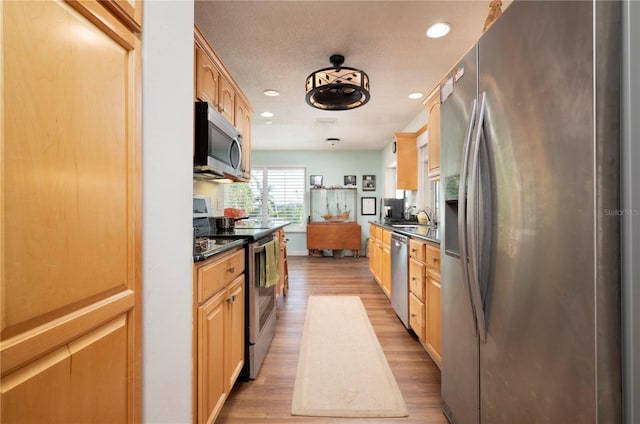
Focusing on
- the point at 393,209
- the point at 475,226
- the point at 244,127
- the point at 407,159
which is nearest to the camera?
the point at 475,226

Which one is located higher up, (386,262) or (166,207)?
(166,207)

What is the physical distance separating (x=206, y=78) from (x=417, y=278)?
86.1 inches

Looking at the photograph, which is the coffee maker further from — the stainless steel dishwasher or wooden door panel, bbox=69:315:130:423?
wooden door panel, bbox=69:315:130:423

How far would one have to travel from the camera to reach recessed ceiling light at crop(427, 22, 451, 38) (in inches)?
82.2

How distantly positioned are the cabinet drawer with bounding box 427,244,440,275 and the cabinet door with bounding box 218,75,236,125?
78.5 inches

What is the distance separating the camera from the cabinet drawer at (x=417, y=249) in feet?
6.90

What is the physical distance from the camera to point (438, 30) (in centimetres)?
215

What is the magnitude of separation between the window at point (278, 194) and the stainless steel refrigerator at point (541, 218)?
5.57m

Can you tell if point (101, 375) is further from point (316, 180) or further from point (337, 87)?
point (316, 180)

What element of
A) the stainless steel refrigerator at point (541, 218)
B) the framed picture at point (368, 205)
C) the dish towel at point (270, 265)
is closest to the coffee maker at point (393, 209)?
the framed picture at point (368, 205)

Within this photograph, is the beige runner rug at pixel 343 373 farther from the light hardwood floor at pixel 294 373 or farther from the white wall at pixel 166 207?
the white wall at pixel 166 207

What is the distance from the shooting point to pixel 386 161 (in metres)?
6.33

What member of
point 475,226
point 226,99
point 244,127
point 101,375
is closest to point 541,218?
point 475,226

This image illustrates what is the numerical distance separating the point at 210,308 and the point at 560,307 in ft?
4.11
